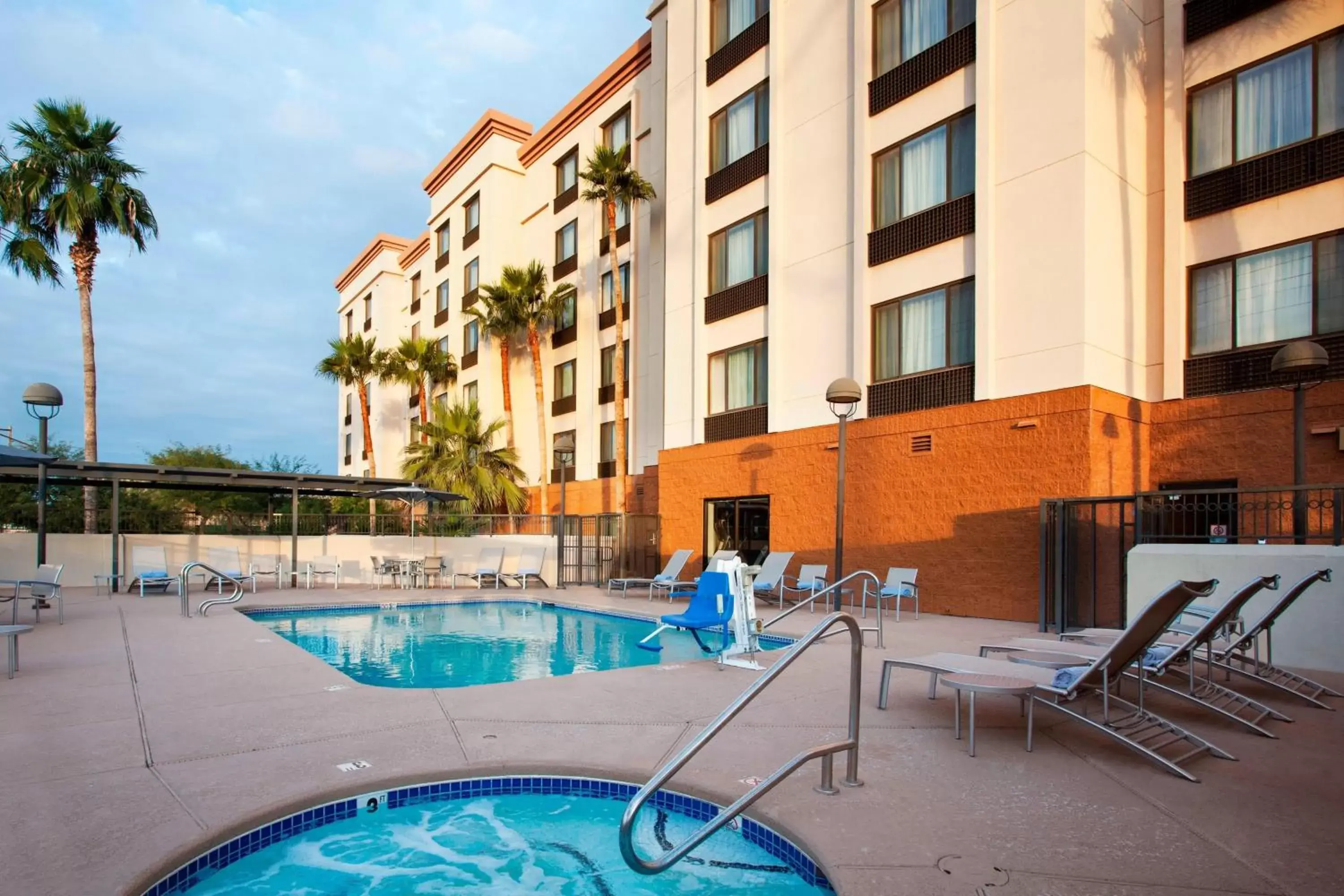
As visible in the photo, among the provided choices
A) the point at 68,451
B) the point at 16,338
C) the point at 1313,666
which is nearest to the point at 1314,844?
the point at 1313,666

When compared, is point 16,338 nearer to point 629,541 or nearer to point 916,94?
point 629,541

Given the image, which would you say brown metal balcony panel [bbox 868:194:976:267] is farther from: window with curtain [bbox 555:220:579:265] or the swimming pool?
window with curtain [bbox 555:220:579:265]

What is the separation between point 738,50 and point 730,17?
1.17 metres

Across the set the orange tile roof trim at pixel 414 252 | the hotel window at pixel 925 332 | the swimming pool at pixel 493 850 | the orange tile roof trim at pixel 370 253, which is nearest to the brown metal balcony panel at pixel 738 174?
the hotel window at pixel 925 332

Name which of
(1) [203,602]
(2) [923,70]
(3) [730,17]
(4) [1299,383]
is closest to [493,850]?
(4) [1299,383]

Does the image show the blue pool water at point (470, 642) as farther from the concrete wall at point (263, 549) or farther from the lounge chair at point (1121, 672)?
the concrete wall at point (263, 549)

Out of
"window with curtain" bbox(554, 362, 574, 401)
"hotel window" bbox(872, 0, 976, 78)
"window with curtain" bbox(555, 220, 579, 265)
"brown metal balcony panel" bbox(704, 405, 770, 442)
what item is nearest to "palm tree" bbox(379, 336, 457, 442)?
"window with curtain" bbox(554, 362, 574, 401)

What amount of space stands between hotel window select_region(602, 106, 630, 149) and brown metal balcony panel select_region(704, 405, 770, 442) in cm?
1018

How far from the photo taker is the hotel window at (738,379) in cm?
1695

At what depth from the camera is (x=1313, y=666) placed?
7629mm

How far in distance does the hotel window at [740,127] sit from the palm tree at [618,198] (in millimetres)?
3314

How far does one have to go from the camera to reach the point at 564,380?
87.6 ft

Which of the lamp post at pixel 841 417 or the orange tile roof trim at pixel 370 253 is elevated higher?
the orange tile roof trim at pixel 370 253

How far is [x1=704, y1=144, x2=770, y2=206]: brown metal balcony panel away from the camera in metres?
16.9
